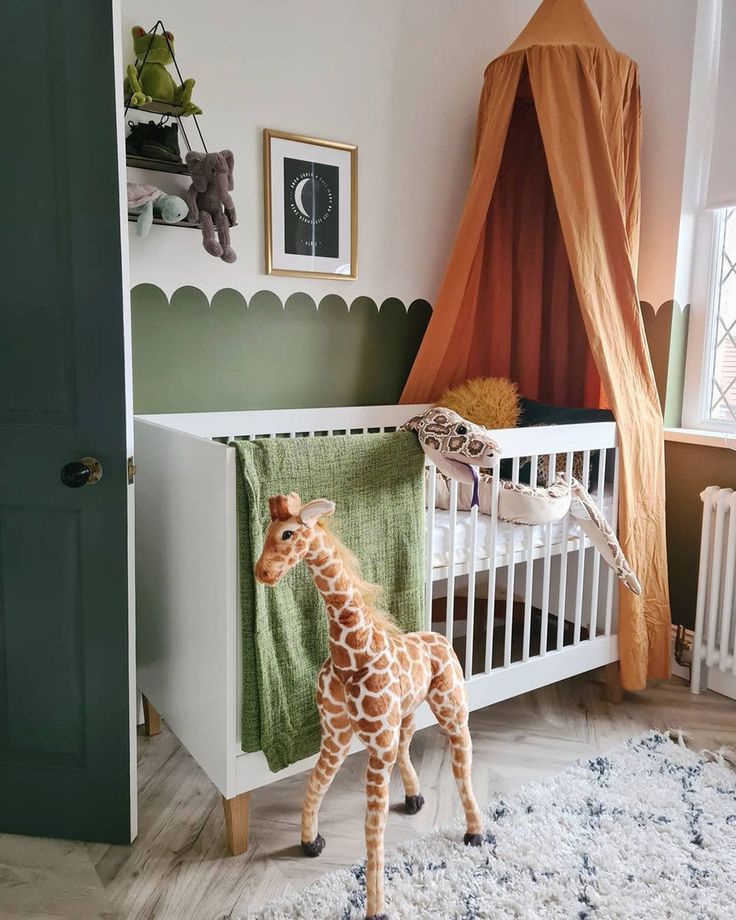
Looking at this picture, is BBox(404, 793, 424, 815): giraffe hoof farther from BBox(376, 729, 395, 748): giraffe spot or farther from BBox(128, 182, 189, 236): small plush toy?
BBox(128, 182, 189, 236): small plush toy

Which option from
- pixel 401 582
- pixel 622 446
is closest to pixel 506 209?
pixel 622 446

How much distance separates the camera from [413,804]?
1788 millimetres

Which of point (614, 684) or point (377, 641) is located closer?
point (377, 641)

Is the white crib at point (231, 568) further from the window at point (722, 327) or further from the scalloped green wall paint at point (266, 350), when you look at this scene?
the window at point (722, 327)

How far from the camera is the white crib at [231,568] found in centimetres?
157

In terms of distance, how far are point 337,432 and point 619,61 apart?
1.50 m

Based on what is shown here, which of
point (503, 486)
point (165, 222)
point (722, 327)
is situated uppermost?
point (165, 222)

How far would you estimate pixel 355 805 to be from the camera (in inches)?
71.5

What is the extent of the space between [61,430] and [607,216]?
1743 millimetres

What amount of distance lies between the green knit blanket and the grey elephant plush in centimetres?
80

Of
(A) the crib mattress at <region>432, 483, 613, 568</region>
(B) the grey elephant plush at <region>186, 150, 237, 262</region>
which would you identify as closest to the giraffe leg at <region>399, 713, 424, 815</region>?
(A) the crib mattress at <region>432, 483, 613, 568</region>

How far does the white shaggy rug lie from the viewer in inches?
57.9

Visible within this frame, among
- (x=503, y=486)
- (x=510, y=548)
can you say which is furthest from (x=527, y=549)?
(x=503, y=486)

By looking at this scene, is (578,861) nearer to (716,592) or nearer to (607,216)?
(716,592)
